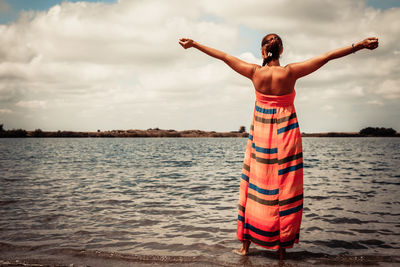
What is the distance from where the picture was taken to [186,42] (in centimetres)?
467

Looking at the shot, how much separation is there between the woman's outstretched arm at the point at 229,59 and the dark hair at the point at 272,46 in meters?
0.26

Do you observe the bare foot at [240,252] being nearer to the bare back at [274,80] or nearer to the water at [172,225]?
the water at [172,225]

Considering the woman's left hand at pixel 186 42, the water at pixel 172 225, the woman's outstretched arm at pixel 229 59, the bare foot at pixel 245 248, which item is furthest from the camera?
the water at pixel 172 225

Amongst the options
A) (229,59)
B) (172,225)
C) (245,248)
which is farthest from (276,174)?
(172,225)

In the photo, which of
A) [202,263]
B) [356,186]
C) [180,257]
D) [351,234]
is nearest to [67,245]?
[180,257]

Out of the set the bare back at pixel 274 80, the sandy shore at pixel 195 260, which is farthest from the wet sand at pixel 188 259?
the bare back at pixel 274 80

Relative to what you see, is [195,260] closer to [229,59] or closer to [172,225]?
[172,225]

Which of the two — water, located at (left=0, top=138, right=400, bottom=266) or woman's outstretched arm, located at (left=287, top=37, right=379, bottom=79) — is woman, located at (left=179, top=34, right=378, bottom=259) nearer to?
woman's outstretched arm, located at (left=287, top=37, right=379, bottom=79)

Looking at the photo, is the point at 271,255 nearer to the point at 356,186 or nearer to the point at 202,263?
the point at 202,263

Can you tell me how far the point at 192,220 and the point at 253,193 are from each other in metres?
3.93

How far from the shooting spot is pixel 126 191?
13.2 m

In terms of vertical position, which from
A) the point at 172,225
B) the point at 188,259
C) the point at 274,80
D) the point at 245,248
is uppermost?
the point at 274,80

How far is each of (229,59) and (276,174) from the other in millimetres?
1907

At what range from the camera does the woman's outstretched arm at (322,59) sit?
4.04m
